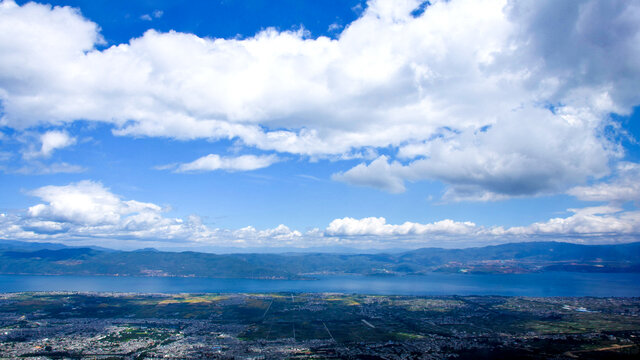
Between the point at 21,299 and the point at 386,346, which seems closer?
the point at 386,346

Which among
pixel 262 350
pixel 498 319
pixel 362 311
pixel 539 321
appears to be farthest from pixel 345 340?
pixel 539 321

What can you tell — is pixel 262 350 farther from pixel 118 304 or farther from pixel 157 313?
pixel 118 304

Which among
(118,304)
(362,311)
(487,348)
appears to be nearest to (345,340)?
(487,348)

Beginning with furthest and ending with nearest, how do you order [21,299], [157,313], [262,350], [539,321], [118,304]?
[21,299]
[118,304]
[157,313]
[539,321]
[262,350]

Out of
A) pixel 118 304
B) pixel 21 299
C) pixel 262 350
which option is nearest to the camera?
pixel 262 350

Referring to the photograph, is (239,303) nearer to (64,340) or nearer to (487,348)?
(64,340)

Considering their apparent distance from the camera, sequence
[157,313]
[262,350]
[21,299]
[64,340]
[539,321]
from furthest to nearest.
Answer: [21,299]
[157,313]
[539,321]
[64,340]
[262,350]

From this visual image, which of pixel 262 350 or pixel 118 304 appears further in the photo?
pixel 118 304

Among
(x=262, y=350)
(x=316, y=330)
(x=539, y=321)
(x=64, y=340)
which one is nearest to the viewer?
(x=262, y=350)
